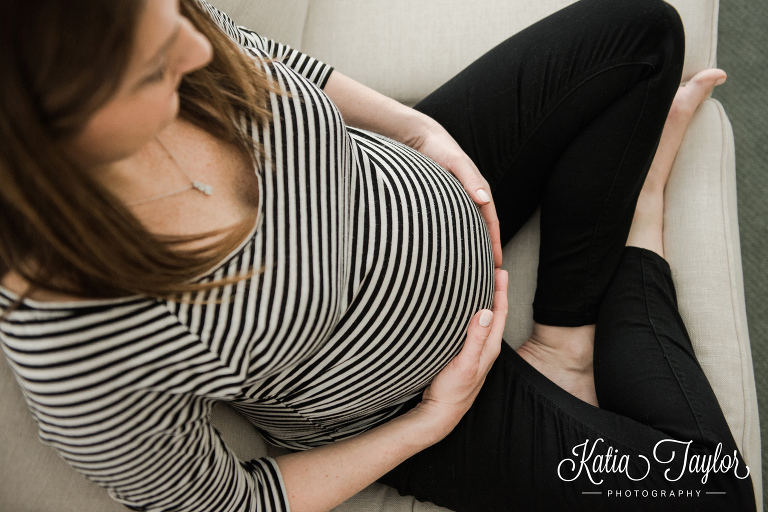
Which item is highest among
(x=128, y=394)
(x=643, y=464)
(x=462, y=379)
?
(x=128, y=394)

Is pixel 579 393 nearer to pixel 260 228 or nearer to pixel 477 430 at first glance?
pixel 477 430

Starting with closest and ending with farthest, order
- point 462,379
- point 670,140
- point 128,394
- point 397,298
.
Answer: point 128,394 → point 397,298 → point 462,379 → point 670,140

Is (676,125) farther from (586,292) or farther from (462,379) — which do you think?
(462,379)

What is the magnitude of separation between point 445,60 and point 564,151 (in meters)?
0.35

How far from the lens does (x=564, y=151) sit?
0.92 metres

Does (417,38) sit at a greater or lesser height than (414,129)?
greater

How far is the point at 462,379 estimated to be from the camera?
29.1 inches

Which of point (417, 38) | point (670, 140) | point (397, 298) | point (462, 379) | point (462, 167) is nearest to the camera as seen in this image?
point (397, 298)

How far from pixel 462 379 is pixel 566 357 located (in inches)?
11.2

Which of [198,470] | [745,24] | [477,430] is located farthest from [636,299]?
[745,24]

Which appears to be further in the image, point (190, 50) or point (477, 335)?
point (477, 335)

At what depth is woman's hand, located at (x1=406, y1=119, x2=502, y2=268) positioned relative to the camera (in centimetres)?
84

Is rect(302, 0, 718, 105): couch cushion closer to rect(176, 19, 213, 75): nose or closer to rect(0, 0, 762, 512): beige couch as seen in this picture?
rect(0, 0, 762, 512): beige couch

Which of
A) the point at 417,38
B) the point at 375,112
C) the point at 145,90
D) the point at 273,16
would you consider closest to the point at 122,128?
the point at 145,90
